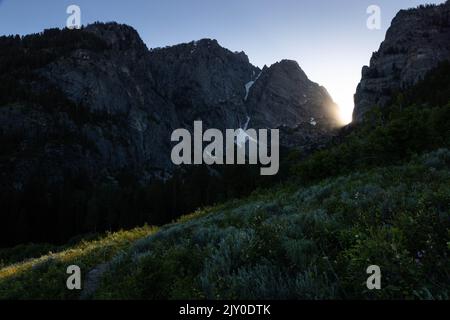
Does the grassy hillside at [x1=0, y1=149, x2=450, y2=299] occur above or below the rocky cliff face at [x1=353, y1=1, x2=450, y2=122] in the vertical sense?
below

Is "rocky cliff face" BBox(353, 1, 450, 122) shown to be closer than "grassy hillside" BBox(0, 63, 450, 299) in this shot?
No

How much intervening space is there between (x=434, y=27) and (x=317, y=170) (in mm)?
214756

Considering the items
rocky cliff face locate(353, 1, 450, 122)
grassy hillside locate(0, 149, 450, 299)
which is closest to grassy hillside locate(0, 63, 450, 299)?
grassy hillside locate(0, 149, 450, 299)

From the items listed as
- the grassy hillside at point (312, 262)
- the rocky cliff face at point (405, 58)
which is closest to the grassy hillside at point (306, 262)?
the grassy hillside at point (312, 262)

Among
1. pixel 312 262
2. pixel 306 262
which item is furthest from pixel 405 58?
pixel 312 262

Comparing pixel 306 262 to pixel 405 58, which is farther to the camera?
pixel 405 58

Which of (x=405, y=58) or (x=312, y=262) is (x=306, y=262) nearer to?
(x=312, y=262)

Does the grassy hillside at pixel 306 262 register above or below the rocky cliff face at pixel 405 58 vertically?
below

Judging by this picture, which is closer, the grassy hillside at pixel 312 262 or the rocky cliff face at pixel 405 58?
the grassy hillside at pixel 312 262

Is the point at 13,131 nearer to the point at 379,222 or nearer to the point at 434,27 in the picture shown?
the point at 379,222

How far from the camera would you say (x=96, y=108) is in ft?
582

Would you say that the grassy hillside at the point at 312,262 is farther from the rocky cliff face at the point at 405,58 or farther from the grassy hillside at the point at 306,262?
the rocky cliff face at the point at 405,58

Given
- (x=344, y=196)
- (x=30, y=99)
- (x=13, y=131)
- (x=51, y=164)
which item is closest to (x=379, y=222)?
(x=344, y=196)

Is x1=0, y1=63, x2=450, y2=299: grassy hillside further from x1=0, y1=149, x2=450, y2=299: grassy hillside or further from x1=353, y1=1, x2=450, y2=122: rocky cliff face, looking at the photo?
x1=353, y1=1, x2=450, y2=122: rocky cliff face
